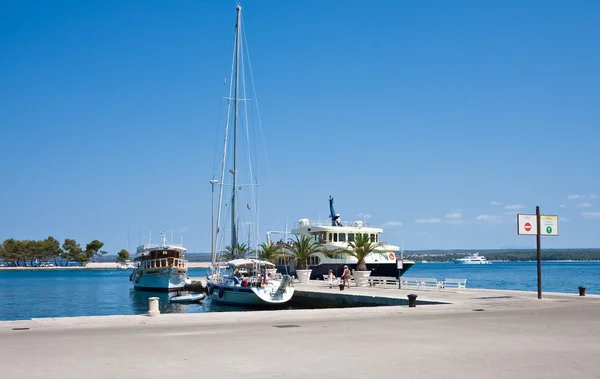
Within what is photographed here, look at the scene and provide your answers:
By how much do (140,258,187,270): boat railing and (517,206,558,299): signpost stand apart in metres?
47.5

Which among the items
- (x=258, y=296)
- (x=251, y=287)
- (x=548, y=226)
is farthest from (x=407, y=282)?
(x=548, y=226)

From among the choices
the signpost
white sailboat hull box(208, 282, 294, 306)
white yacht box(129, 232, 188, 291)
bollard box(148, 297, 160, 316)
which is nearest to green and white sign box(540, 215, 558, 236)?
the signpost

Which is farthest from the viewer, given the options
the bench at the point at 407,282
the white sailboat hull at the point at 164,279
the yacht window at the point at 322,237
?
the white sailboat hull at the point at 164,279

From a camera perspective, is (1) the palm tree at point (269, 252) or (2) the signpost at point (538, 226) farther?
(1) the palm tree at point (269, 252)

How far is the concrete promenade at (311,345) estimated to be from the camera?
12344 mm

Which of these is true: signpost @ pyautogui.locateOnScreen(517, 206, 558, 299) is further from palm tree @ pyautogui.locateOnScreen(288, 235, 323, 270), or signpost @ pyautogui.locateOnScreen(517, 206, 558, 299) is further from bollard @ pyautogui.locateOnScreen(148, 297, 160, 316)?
palm tree @ pyautogui.locateOnScreen(288, 235, 323, 270)

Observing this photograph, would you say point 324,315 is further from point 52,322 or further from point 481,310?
point 52,322

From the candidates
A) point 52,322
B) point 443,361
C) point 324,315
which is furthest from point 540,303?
point 52,322

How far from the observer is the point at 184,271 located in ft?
238

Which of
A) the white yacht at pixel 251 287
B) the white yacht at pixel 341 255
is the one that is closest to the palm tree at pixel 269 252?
the white yacht at pixel 341 255

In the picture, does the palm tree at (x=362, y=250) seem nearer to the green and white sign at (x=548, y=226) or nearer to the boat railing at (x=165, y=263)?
the boat railing at (x=165, y=263)

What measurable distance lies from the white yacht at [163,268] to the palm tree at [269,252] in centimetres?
1065

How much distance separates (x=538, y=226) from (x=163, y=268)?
48784 millimetres

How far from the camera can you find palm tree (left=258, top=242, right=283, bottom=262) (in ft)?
216
